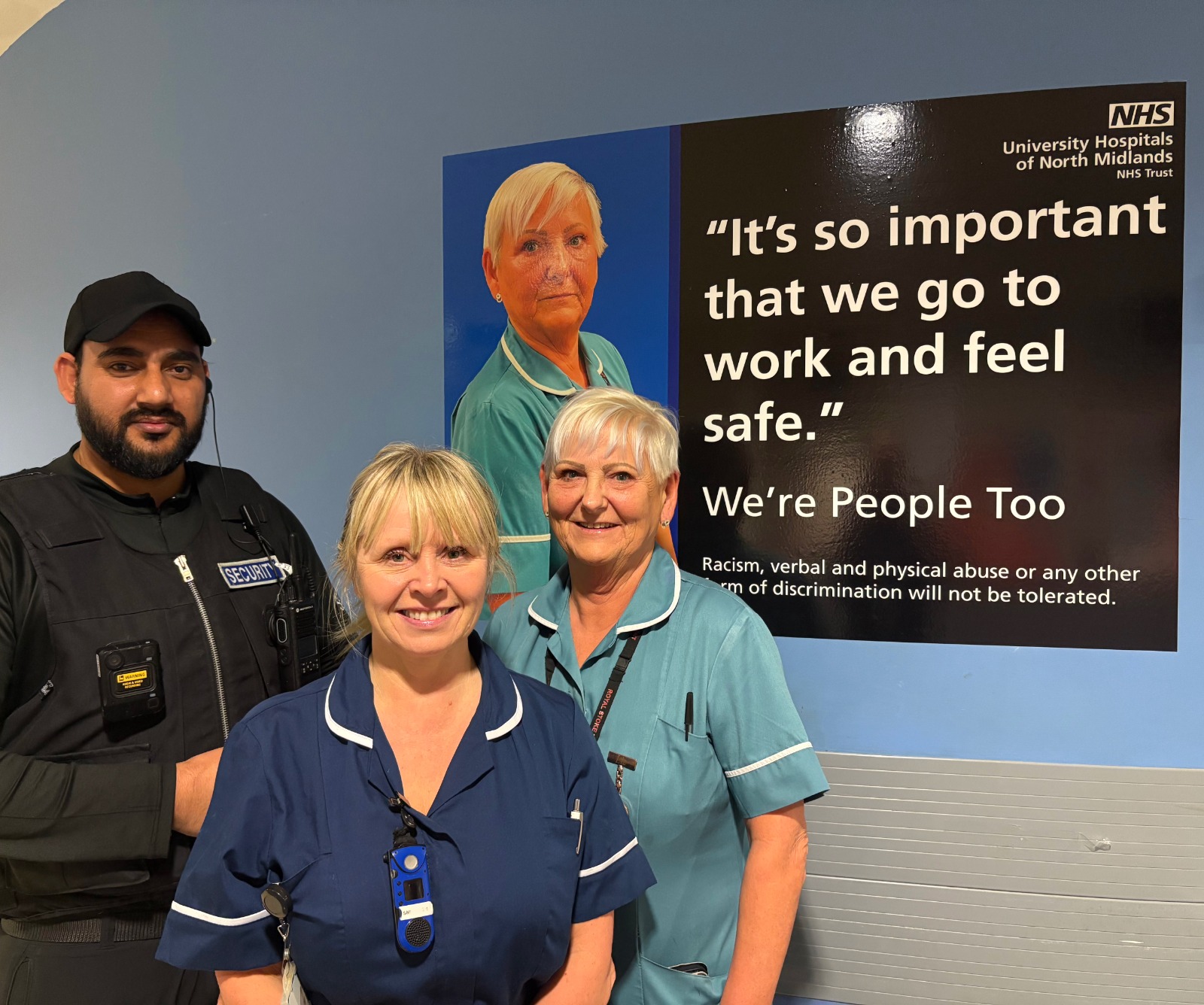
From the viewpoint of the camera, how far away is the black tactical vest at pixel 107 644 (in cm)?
151

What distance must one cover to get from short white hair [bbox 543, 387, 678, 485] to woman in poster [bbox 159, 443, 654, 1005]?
300mm

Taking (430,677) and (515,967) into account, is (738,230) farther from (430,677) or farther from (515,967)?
(515,967)

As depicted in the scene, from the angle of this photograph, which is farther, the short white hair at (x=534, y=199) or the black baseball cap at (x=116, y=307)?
the short white hair at (x=534, y=199)

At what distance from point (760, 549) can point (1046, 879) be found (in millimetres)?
1046

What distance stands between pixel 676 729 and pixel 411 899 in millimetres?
542

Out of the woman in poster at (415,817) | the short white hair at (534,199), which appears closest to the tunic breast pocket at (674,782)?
the woman in poster at (415,817)

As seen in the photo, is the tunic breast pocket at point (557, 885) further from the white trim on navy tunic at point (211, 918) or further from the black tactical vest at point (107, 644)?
the black tactical vest at point (107, 644)

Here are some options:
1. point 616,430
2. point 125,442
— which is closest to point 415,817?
point 616,430

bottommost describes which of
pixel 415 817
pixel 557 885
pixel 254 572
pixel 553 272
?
pixel 557 885

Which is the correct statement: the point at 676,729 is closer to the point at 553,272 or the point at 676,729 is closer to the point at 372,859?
the point at 372,859

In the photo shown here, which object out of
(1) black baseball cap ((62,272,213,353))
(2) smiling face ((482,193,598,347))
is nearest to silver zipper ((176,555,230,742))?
(1) black baseball cap ((62,272,213,353))

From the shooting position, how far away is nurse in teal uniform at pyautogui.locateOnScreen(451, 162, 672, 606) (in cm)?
229

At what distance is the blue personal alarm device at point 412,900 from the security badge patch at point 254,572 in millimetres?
847

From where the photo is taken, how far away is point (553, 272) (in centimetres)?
231
